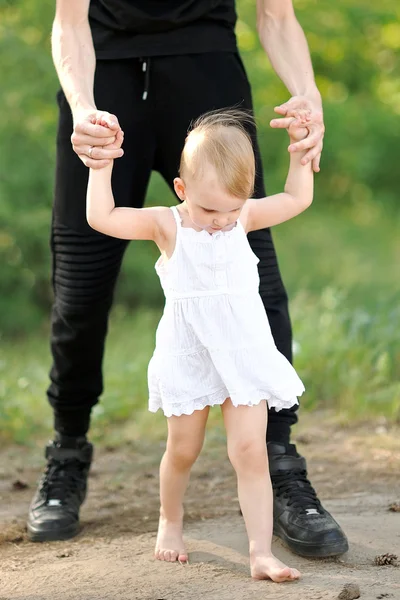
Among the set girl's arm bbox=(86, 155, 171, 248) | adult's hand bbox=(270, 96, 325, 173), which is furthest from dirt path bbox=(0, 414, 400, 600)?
adult's hand bbox=(270, 96, 325, 173)

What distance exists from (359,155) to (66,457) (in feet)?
25.4

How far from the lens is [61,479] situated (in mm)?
3316

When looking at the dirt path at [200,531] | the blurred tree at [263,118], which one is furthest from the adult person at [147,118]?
the blurred tree at [263,118]

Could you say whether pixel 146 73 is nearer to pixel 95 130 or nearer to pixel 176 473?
pixel 95 130

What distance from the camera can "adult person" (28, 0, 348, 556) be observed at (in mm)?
2877

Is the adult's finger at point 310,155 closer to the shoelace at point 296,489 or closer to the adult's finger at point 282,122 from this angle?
the adult's finger at point 282,122

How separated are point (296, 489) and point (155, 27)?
1484 millimetres

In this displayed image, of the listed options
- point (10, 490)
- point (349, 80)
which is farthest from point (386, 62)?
point (10, 490)

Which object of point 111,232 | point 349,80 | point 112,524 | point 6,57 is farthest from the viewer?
point 349,80

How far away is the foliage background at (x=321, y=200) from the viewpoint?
16.8 feet

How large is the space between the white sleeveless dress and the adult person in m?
0.45

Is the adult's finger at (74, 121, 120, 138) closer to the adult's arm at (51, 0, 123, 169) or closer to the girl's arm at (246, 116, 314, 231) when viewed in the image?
the adult's arm at (51, 0, 123, 169)

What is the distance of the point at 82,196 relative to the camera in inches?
122

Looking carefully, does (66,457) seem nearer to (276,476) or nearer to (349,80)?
(276,476)
